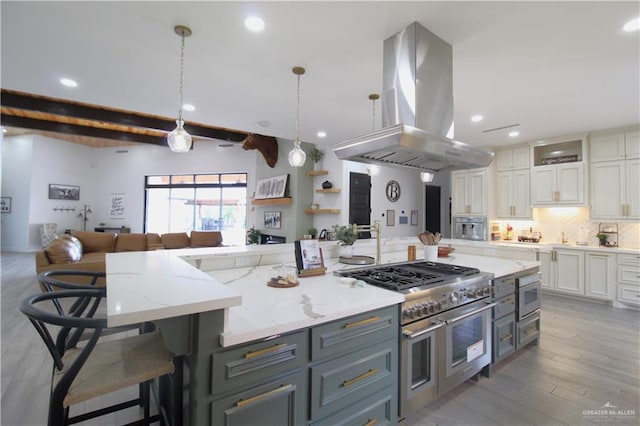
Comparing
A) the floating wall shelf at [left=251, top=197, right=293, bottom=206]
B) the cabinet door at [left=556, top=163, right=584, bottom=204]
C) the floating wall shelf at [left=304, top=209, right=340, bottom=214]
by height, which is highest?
the cabinet door at [left=556, top=163, right=584, bottom=204]

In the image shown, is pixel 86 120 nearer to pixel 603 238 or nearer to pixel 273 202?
pixel 273 202

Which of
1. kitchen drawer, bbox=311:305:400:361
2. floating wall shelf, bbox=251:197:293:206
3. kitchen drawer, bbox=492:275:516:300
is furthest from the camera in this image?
floating wall shelf, bbox=251:197:293:206

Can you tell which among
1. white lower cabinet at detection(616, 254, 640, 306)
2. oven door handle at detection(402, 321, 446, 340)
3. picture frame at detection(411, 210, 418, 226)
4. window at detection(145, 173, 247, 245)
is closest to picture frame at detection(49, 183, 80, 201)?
window at detection(145, 173, 247, 245)

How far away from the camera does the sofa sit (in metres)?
4.38

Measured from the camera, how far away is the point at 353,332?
143 cm

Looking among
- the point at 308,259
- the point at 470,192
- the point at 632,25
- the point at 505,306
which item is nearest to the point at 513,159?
the point at 470,192

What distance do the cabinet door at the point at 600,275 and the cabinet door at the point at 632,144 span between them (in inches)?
58.6

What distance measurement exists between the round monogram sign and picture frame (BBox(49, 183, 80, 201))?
10155 millimetres

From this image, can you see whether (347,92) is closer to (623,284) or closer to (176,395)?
(176,395)

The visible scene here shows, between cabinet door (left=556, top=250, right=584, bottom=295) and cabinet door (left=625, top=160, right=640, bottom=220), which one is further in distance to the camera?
cabinet door (left=556, top=250, right=584, bottom=295)

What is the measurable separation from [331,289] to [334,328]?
36 centimetres

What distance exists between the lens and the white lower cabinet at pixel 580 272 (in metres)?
4.19

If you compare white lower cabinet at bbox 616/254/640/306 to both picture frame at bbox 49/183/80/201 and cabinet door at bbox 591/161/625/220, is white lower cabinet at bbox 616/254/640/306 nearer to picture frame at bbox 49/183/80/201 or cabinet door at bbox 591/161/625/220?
cabinet door at bbox 591/161/625/220

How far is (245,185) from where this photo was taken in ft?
28.0
